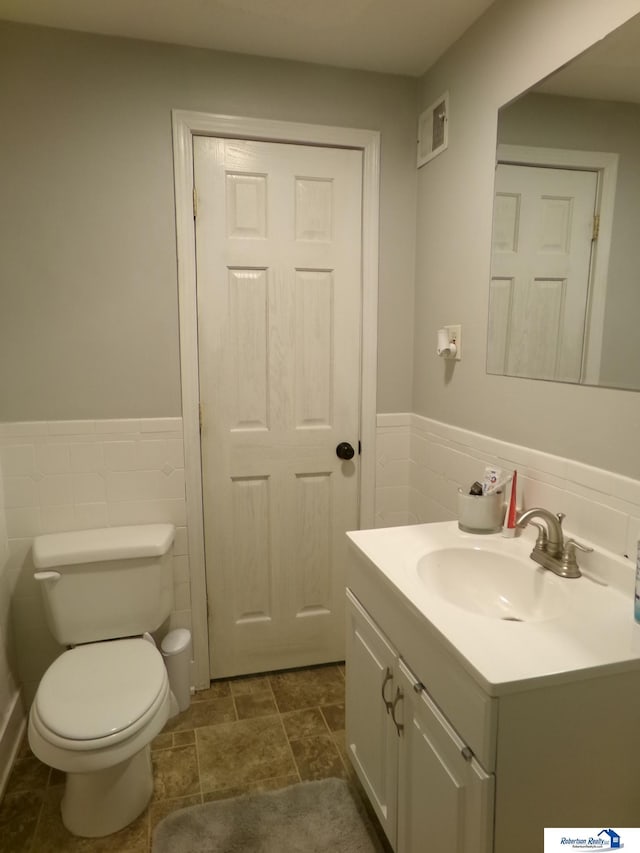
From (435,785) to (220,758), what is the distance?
1.04 meters

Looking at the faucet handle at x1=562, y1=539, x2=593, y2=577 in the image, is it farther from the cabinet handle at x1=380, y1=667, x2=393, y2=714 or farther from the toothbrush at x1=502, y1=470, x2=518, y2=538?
the cabinet handle at x1=380, y1=667, x2=393, y2=714

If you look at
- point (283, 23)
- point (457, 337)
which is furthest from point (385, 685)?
point (283, 23)

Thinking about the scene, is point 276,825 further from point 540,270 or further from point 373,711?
point 540,270

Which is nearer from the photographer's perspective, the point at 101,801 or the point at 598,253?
the point at 598,253

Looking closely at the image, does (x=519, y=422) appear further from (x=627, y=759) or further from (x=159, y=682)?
(x=159, y=682)

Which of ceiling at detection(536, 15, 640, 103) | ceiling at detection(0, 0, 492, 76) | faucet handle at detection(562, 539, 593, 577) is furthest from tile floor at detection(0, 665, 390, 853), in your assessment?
ceiling at detection(0, 0, 492, 76)

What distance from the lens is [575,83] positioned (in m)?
1.30

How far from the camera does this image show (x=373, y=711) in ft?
4.70

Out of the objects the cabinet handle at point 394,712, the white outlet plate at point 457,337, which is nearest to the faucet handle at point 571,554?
the cabinet handle at point 394,712

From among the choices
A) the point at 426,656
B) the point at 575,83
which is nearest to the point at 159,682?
the point at 426,656

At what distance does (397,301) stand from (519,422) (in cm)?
87

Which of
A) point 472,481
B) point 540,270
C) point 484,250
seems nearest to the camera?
point 540,270

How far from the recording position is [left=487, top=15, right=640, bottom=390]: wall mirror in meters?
1.18

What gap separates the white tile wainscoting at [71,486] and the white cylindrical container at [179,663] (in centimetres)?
33
